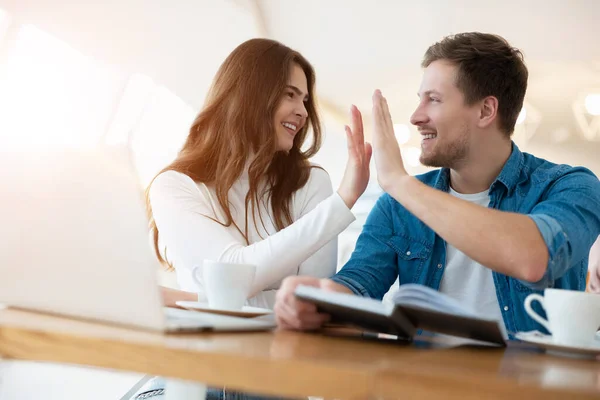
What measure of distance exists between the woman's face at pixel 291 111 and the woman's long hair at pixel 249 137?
0.02 metres

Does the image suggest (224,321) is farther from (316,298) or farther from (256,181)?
(256,181)

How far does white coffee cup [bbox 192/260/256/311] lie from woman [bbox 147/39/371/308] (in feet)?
1.46

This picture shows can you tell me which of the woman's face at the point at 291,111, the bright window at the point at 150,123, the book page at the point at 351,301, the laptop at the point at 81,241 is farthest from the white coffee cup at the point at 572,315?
the bright window at the point at 150,123

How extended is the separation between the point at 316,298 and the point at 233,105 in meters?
1.26

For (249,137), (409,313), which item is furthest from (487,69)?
(409,313)

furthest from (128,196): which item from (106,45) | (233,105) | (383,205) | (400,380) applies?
(106,45)

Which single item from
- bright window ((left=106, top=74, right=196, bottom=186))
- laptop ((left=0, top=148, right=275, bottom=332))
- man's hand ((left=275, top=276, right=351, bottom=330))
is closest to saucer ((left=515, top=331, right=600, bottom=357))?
man's hand ((left=275, top=276, right=351, bottom=330))

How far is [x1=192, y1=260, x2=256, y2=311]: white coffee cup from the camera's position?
3.22 feet

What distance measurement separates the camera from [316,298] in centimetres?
76

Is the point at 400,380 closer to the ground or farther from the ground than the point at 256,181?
farther from the ground

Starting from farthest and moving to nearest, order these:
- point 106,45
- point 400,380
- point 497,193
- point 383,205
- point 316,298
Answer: point 106,45
point 383,205
point 497,193
point 316,298
point 400,380

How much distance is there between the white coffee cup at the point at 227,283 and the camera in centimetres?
98

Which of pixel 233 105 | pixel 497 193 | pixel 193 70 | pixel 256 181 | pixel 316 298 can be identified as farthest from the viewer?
pixel 193 70

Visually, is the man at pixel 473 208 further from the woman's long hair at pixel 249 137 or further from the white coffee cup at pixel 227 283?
the woman's long hair at pixel 249 137
